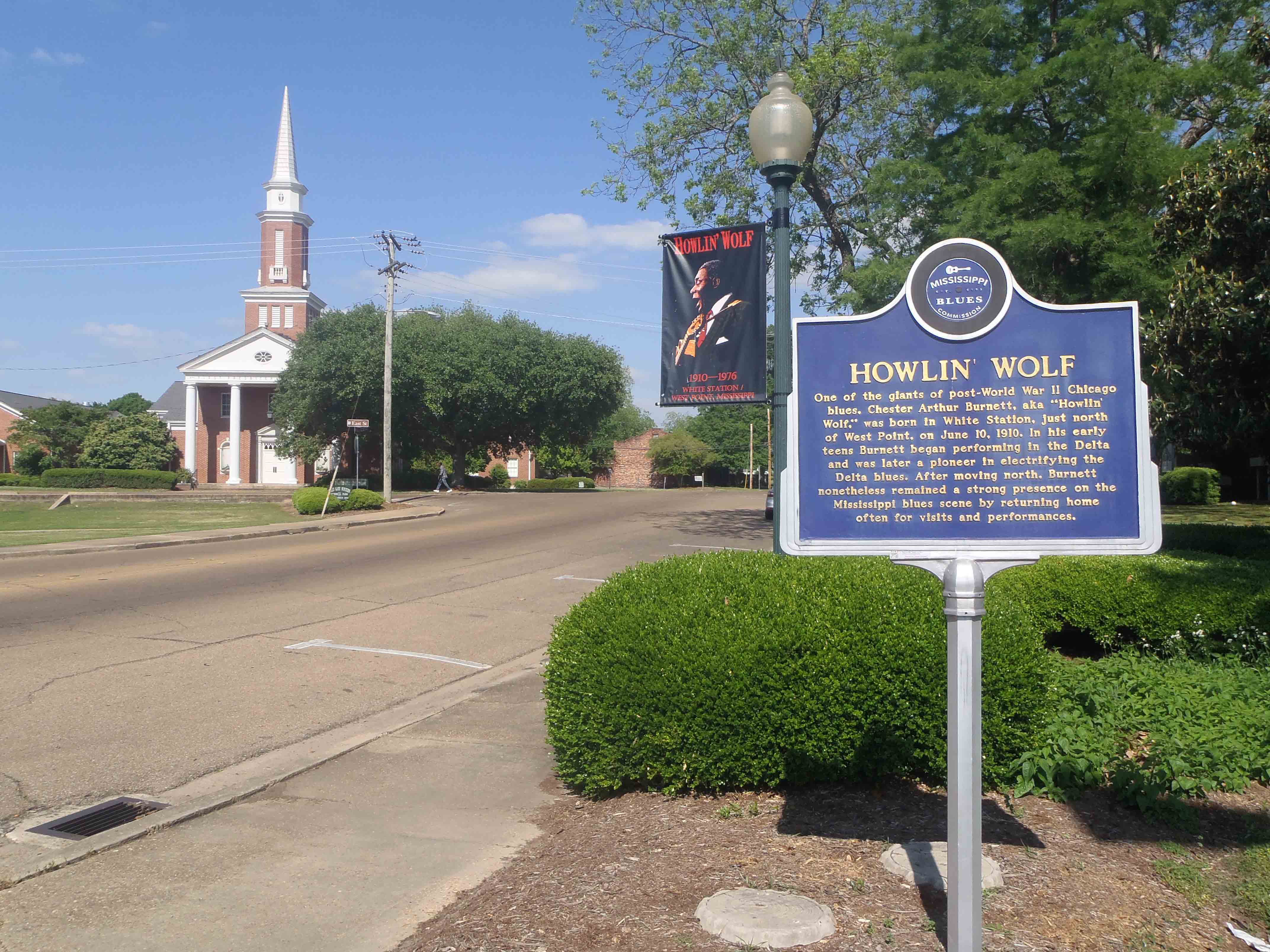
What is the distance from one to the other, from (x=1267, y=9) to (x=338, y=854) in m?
19.2

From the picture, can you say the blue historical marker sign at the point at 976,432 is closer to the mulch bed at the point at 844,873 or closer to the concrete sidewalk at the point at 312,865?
the mulch bed at the point at 844,873

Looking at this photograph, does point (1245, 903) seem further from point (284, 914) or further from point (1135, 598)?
point (1135, 598)

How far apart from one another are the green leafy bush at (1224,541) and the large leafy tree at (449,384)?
130 feet

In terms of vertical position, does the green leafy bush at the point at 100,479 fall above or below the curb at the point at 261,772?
above

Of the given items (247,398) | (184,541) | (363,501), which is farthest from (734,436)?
(184,541)

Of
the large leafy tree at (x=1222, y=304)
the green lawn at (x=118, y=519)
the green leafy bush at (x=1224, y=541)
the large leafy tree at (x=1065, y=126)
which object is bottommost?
the green lawn at (x=118, y=519)

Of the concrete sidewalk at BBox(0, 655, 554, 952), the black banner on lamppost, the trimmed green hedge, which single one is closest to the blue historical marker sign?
the concrete sidewalk at BBox(0, 655, 554, 952)

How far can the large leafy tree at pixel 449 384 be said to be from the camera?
46625 mm

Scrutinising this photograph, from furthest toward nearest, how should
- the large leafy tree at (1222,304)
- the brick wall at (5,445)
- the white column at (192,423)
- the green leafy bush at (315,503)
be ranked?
1. the brick wall at (5,445)
2. the white column at (192,423)
3. the green leafy bush at (315,503)
4. the large leafy tree at (1222,304)

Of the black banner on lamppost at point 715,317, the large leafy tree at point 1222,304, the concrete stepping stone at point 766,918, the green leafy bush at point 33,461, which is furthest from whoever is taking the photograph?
the green leafy bush at point 33,461

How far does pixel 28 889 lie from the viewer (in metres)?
4.18

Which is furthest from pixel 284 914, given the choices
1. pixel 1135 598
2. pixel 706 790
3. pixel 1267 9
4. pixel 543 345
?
pixel 543 345

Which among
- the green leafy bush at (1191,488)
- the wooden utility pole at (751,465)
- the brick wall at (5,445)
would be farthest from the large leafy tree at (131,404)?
the green leafy bush at (1191,488)

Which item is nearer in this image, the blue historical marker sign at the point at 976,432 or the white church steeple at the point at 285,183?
the blue historical marker sign at the point at 976,432
